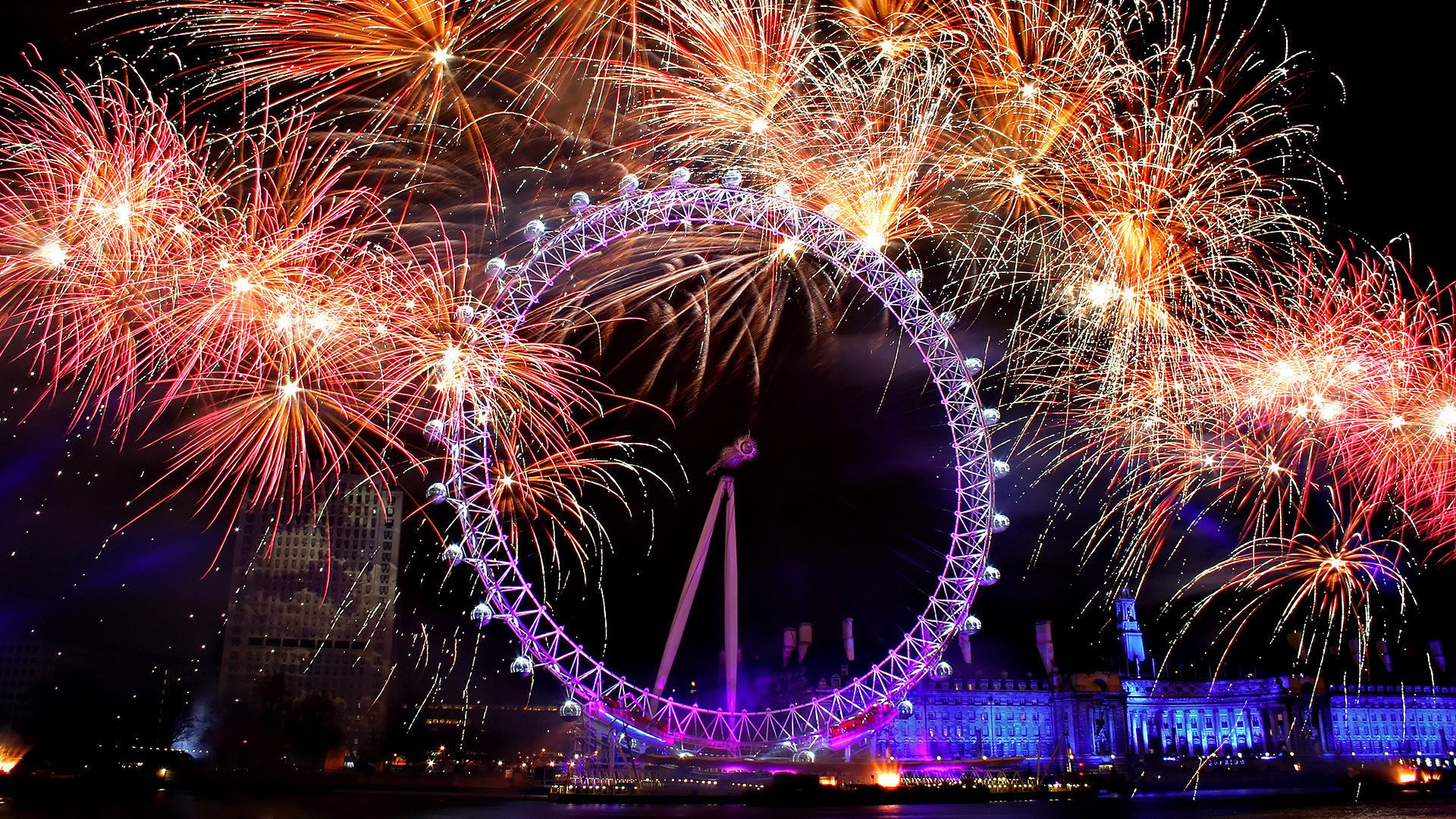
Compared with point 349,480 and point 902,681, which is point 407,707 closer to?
point 349,480

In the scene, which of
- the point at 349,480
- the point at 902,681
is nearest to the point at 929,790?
the point at 902,681

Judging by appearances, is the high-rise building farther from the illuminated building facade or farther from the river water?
the illuminated building facade

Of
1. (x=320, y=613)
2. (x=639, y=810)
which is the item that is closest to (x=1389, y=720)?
(x=639, y=810)

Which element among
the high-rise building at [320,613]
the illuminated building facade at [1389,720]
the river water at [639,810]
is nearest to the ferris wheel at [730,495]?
the river water at [639,810]

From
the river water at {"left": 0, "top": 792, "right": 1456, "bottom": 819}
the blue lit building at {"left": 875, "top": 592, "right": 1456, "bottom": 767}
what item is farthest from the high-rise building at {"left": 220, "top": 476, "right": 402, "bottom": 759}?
the blue lit building at {"left": 875, "top": 592, "right": 1456, "bottom": 767}

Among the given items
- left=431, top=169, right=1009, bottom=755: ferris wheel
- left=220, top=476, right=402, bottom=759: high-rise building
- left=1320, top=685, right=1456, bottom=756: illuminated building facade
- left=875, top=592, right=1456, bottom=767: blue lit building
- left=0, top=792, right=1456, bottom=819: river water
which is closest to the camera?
left=431, top=169, right=1009, bottom=755: ferris wheel

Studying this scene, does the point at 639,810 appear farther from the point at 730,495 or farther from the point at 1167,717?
the point at 1167,717
